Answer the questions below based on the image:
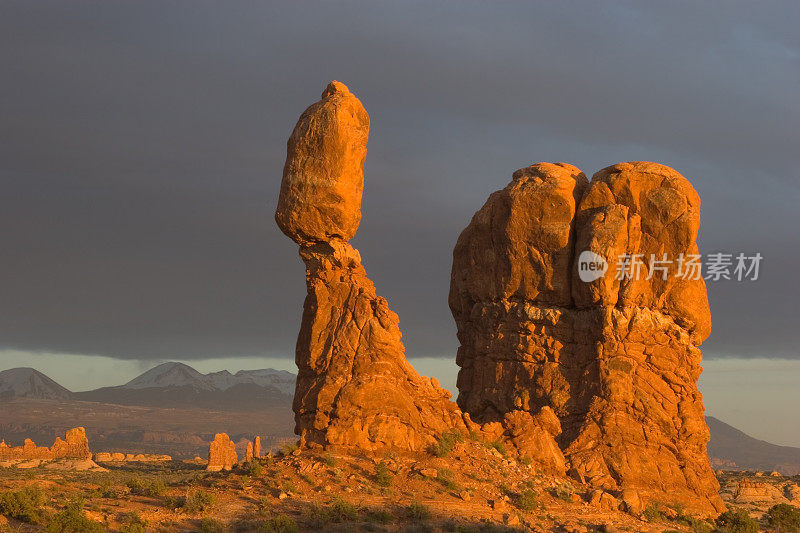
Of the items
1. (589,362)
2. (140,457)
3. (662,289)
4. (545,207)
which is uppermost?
(545,207)

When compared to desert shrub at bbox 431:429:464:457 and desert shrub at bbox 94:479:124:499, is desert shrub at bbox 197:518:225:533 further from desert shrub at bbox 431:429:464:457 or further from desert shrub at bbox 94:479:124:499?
desert shrub at bbox 431:429:464:457

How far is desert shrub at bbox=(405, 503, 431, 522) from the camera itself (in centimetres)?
3017

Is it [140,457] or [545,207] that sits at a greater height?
[545,207]

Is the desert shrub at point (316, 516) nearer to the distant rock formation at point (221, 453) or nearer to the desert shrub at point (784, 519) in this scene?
the desert shrub at point (784, 519)

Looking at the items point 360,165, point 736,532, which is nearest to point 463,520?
point 736,532

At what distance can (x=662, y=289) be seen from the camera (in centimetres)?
3903

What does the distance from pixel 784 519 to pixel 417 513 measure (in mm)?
18246

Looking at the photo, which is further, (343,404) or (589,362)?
(589,362)

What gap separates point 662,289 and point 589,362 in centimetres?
395

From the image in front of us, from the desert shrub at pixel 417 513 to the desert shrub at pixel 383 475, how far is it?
4.71ft

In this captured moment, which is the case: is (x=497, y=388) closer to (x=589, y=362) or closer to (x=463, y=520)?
(x=589, y=362)

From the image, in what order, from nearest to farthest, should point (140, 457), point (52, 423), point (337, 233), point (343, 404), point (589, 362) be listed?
point (343, 404) < point (337, 233) < point (589, 362) < point (140, 457) < point (52, 423)

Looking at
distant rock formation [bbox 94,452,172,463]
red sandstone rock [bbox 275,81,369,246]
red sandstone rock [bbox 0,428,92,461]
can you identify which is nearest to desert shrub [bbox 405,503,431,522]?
red sandstone rock [bbox 275,81,369,246]

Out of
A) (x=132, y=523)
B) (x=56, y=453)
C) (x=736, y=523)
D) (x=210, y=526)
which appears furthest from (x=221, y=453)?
(x=210, y=526)
